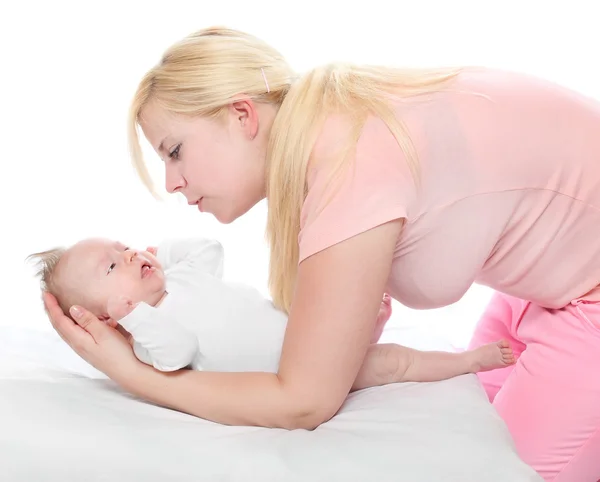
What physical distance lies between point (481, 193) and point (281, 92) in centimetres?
42

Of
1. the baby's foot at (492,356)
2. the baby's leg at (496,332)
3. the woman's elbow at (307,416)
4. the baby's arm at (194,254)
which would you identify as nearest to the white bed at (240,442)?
the woman's elbow at (307,416)

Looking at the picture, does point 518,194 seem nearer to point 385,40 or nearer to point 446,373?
point 446,373

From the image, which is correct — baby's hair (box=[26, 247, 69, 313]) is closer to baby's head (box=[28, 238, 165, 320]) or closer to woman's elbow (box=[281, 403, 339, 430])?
baby's head (box=[28, 238, 165, 320])

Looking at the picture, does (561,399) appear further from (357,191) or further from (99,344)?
(99,344)

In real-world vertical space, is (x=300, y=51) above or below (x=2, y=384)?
above

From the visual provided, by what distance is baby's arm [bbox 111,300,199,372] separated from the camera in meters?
1.66

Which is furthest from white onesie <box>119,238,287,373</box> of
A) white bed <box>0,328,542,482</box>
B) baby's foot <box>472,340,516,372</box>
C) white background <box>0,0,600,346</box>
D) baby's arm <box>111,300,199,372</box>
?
white background <box>0,0,600,346</box>

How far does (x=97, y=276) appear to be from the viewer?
1824 millimetres

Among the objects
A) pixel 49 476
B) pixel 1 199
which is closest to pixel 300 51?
pixel 1 199

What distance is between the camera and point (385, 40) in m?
3.24

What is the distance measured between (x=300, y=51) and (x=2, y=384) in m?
1.89

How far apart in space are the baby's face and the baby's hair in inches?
1.2

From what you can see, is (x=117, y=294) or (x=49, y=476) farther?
(x=117, y=294)

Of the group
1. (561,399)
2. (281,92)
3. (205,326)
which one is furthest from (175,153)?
(561,399)
